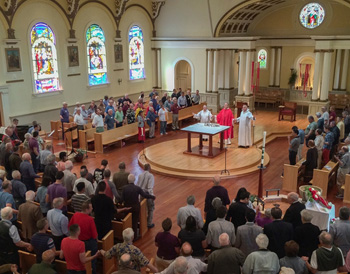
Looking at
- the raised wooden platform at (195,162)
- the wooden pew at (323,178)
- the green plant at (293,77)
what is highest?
the green plant at (293,77)

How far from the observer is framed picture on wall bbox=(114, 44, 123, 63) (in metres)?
19.8

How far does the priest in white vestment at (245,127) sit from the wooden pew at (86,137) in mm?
5569

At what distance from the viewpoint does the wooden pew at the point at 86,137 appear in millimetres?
14000

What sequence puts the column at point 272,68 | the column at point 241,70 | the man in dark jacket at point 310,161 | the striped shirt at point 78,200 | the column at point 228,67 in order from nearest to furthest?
1. the striped shirt at point 78,200
2. the man in dark jacket at point 310,161
3. the column at point 241,70
4. the column at point 228,67
5. the column at point 272,68

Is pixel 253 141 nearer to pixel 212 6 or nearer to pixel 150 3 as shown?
pixel 212 6

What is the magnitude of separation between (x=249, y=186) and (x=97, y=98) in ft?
35.5

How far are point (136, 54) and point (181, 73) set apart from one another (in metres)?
3.65

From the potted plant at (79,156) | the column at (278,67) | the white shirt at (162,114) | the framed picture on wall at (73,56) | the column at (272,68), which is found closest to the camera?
the potted plant at (79,156)

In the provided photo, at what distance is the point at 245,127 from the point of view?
546 inches

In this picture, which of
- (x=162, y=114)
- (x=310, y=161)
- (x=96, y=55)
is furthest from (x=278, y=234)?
(x=96, y=55)

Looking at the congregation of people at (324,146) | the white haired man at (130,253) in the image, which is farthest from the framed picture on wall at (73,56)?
the white haired man at (130,253)

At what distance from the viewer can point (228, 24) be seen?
21312 millimetres

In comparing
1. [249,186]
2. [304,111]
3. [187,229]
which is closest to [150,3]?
[304,111]

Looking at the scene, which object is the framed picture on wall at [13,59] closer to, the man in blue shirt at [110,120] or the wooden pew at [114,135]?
the man in blue shirt at [110,120]
